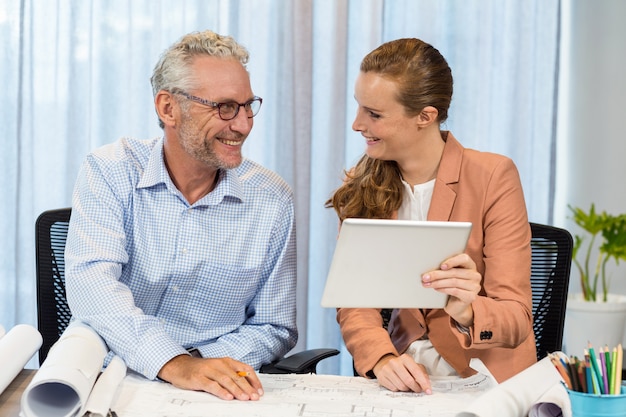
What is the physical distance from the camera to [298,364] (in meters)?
1.92

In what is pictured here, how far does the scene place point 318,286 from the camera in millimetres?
3777

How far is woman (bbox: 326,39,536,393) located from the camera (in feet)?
6.18

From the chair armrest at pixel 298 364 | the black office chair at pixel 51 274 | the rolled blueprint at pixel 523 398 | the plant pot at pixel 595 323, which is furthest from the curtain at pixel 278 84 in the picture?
the rolled blueprint at pixel 523 398

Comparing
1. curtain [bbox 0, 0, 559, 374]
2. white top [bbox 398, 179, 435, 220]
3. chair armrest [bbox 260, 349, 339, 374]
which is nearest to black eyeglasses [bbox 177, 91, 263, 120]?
white top [bbox 398, 179, 435, 220]

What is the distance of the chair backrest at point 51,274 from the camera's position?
221cm

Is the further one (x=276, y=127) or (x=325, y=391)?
(x=276, y=127)

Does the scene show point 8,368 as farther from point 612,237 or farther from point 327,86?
point 612,237

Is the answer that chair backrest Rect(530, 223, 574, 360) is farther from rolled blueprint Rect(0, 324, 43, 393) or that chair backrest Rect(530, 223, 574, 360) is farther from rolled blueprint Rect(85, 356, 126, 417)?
rolled blueprint Rect(0, 324, 43, 393)

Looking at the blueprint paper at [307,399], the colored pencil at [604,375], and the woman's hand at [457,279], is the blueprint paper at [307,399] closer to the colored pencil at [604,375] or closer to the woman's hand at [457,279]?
the woman's hand at [457,279]

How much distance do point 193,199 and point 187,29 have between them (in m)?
1.68

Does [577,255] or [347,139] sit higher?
[347,139]

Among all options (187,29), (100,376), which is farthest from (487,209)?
(187,29)

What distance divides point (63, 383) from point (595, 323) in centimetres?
296

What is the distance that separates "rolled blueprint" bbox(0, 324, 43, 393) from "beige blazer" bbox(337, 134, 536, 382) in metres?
0.71
